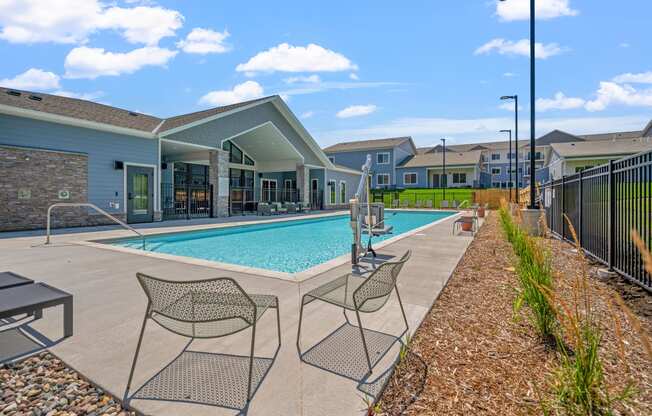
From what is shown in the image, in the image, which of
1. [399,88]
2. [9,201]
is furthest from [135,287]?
[399,88]

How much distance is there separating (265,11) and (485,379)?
1006 centimetres

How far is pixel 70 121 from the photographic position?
38.2 feet

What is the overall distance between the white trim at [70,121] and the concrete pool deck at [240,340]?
24.4ft

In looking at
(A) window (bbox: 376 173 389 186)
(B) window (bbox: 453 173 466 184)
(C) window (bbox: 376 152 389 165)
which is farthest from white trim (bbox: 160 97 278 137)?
(B) window (bbox: 453 173 466 184)

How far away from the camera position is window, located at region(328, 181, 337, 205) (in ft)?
83.3

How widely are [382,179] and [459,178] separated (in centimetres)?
925

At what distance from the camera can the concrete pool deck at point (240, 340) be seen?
211 cm

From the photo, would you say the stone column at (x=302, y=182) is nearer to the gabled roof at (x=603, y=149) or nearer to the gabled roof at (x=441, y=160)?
the gabled roof at (x=603, y=149)

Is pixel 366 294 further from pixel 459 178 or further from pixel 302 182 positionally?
pixel 459 178

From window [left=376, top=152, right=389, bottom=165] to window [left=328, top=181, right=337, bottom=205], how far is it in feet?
51.4

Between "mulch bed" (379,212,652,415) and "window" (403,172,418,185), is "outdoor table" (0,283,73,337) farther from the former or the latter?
"window" (403,172,418,185)

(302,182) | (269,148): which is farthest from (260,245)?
(269,148)

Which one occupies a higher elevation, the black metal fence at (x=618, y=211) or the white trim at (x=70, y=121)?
the white trim at (x=70, y=121)

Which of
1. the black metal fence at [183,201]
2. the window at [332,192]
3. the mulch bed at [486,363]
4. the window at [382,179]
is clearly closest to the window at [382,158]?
the window at [382,179]
